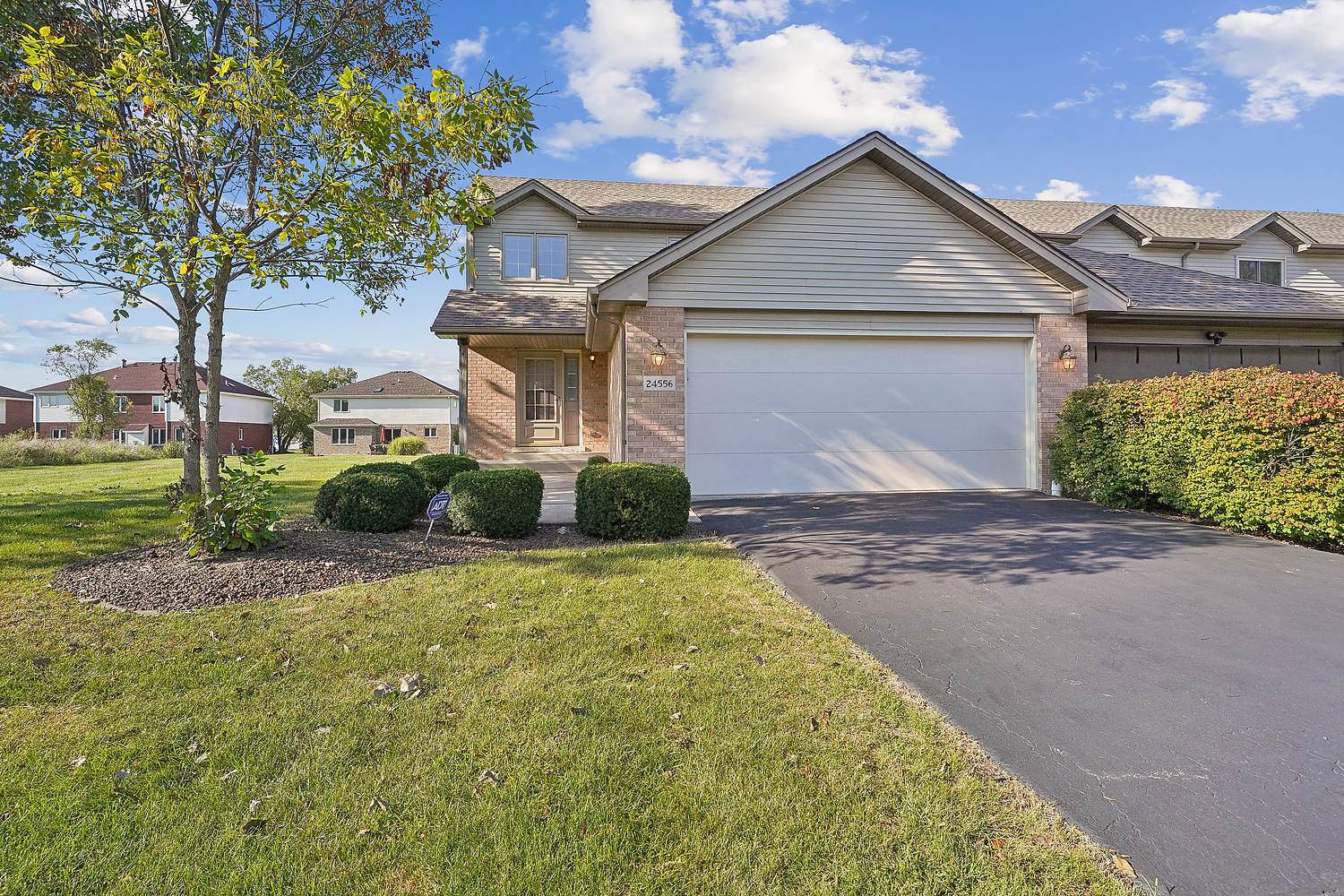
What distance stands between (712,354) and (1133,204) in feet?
53.8

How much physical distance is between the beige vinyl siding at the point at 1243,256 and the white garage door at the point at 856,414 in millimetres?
9204

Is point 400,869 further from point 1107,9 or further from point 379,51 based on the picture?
point 1107,9

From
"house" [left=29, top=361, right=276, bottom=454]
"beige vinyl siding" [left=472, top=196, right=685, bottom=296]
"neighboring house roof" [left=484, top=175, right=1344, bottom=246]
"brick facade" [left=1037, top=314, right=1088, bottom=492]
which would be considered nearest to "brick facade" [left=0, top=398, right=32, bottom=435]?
"house" [left=29, top=361, right=276, bottom=454]

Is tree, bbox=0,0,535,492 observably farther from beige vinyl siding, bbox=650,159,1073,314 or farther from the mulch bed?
beige vinyl siding, bbox=650,159,1073,314

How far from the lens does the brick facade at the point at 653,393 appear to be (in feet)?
29.9

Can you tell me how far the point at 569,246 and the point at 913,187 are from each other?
325 inches

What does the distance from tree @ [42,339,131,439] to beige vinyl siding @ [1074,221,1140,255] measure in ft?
126

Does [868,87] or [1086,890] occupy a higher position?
[868,87]

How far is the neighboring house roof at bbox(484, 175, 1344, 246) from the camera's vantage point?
15.3m

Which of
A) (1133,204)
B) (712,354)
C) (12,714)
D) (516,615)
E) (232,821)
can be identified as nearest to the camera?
(232,821)

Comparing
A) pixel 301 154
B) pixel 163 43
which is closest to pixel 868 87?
pixel 301 154

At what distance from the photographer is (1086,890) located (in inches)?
74.2

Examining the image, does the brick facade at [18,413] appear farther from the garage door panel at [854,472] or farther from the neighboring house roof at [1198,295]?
the neighboring house roof at [1198,295]

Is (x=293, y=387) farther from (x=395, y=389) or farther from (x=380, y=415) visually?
(x=380, y=415)
